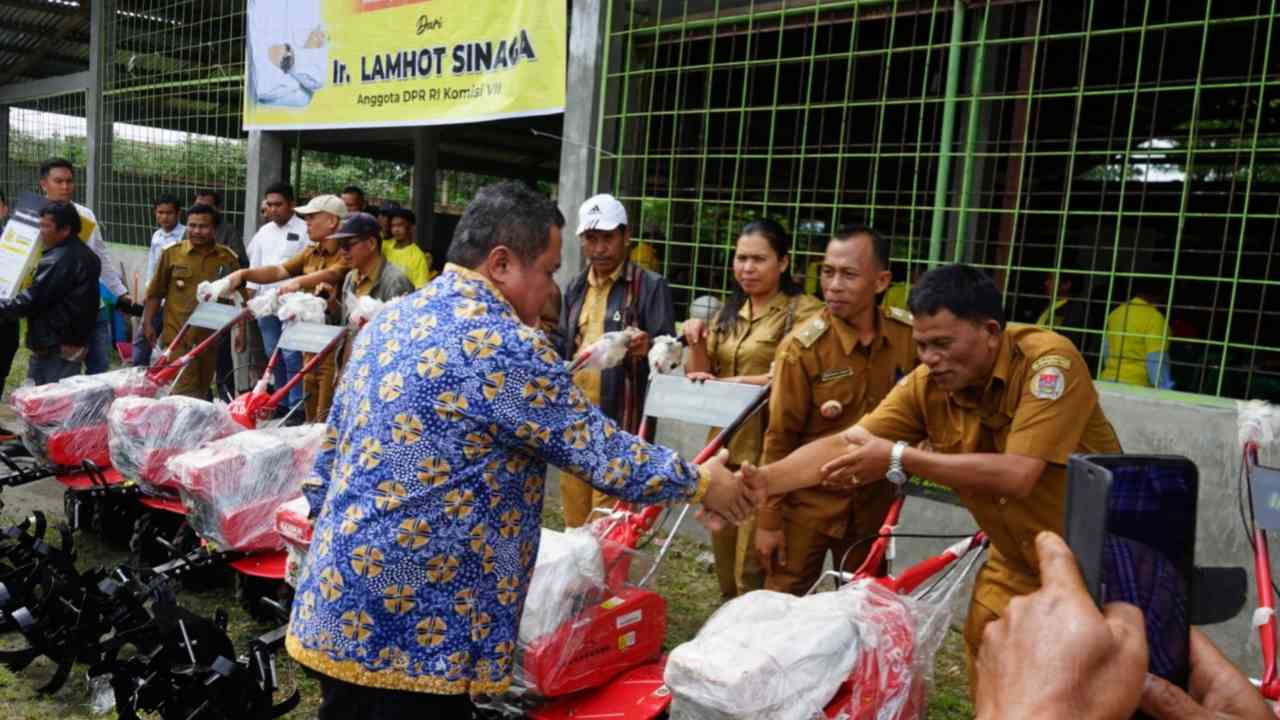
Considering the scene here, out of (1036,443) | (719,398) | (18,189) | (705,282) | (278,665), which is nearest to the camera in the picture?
(1036,443)

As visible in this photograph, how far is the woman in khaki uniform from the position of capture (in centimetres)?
405

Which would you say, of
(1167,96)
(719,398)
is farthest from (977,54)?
(1167,96)

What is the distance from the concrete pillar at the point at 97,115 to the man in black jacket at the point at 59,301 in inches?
282

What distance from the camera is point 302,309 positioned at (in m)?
4.98

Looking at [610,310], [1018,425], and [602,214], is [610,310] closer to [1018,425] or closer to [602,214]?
[602,214]

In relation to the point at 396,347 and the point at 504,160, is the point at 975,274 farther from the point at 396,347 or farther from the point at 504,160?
the point at 504,160

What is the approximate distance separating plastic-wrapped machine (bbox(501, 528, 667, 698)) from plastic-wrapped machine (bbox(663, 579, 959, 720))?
600 millimetres

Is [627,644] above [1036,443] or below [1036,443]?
below

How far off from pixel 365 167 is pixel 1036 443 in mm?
19064

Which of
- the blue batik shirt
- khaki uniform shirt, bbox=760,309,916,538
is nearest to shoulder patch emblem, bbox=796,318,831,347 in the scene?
khaki uniform shirt, bbox=760,309,916,538

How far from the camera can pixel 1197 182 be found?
7391 mm

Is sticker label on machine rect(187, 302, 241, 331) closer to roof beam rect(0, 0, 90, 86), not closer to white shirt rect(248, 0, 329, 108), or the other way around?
white shirt rect(248, 0, 329, 108)

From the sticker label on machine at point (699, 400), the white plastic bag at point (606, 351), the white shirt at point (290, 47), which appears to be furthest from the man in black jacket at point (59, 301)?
the sticker label on machine at point (699, 400)

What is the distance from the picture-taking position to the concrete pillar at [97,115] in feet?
40.0
